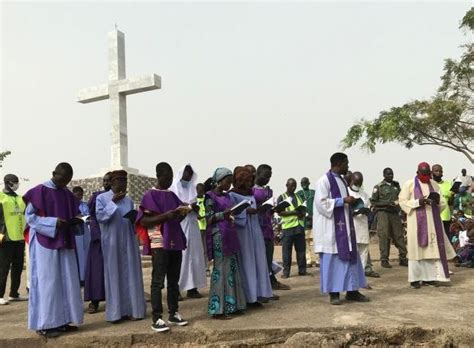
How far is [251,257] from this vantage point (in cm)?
570

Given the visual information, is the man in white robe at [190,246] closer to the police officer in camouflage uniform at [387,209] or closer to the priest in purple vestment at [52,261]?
the priest in purple vestment at [52,261]

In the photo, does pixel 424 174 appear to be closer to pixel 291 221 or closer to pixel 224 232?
pixel 291 221

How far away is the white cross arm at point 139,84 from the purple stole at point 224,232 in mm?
10102

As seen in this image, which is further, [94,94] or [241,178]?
[94,94]

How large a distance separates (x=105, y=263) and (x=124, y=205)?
0.68 m

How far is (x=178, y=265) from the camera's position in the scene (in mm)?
4969

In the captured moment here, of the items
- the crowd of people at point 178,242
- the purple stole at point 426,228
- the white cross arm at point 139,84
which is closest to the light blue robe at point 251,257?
the crowd of people at point 178,242

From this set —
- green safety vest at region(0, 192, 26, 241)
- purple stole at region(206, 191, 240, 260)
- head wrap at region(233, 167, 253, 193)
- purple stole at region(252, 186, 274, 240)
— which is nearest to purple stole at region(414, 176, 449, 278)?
purple stole at region(252, 186, 274, 240)

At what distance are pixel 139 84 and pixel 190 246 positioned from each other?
949cm

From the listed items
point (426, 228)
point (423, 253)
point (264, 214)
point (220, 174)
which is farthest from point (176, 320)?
point (426, 228)

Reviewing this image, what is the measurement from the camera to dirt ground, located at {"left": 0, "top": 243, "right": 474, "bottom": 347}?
445cm

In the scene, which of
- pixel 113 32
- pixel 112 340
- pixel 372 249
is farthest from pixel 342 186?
pixel 113 32

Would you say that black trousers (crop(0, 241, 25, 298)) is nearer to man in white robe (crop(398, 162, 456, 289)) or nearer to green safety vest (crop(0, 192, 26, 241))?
green safety vest (crop(0, 192, 26, 241))

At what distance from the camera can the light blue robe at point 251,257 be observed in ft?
18.4
